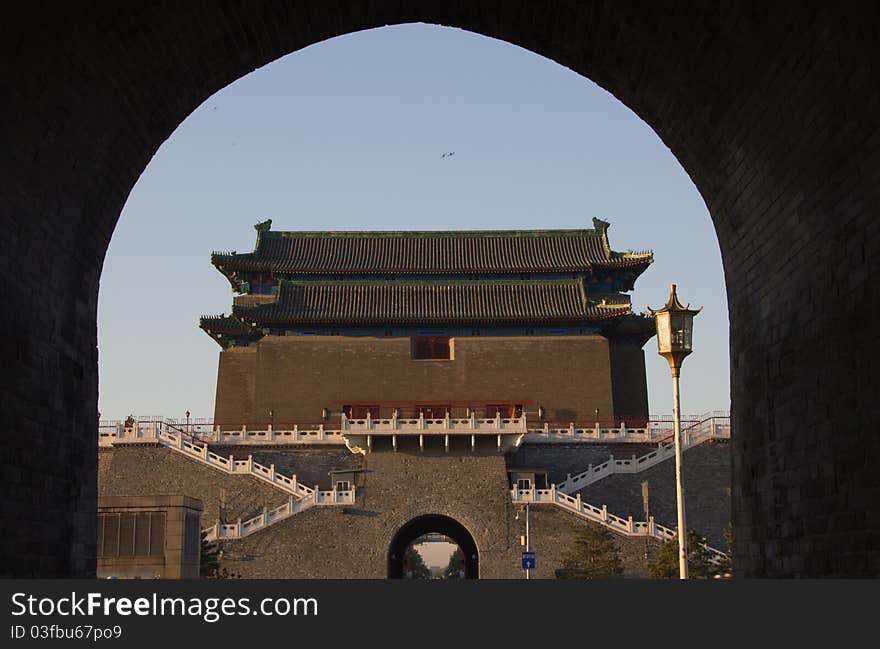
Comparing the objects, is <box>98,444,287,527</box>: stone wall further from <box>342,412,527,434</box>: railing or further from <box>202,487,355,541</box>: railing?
<box>342,412,527,434</box>: railing

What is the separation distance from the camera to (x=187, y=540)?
23.3 metres

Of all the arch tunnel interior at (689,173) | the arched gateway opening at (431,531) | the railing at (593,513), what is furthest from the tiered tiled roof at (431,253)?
the arch tunnel interior at (689,173)

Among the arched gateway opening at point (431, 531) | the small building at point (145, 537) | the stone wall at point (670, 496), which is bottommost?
the small building at point (145, 537)

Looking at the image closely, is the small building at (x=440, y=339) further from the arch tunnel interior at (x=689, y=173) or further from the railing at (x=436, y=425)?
the arch tunnel interior at (x=689, y=173)

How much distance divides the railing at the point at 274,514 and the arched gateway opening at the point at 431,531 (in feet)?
7.36

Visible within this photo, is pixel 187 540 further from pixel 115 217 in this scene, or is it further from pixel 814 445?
pixel 814 445

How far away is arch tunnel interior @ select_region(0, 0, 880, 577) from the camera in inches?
398

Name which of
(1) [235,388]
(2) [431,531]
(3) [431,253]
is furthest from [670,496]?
(1) [235,388]

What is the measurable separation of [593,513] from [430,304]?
44.1ft

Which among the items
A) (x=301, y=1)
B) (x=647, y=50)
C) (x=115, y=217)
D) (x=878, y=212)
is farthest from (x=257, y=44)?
(x=878, y=212)

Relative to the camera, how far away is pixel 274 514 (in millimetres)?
39062

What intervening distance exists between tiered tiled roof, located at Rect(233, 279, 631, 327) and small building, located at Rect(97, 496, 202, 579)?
24.8 m

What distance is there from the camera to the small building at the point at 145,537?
73.3 ft

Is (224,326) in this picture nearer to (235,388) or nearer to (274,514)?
(235,388)
